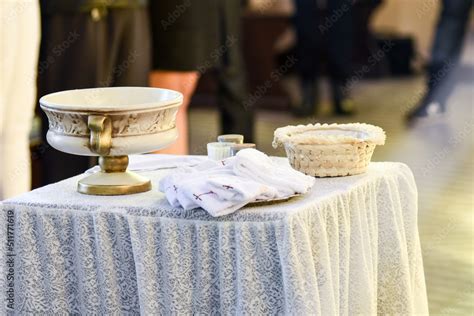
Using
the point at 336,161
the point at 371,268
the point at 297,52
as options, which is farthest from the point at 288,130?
the point at 297,52

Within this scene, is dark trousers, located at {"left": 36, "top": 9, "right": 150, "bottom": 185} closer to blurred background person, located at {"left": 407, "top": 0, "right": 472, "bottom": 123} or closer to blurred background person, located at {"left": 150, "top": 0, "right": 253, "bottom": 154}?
blurred background person, located at {"left": 150, "top": 0, "right": 253, "bottom": 154}

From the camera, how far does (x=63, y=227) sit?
2441mm

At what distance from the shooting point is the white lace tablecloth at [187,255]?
2270mm

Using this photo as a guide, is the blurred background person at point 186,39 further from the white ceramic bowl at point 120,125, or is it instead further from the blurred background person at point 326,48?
the blurred background person at point 326,48

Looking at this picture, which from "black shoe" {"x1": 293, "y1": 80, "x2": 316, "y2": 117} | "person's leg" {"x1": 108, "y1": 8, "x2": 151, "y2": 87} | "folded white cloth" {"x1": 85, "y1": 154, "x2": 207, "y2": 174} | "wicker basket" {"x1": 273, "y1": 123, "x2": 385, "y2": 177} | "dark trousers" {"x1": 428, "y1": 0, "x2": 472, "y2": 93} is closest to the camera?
"wicker basket" {"x1": 273, "y1": 123, "x2": 385, "y2": 177}

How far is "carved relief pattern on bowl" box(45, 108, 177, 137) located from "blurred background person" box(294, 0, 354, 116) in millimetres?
4976

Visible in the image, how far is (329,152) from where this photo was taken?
2.56 meters

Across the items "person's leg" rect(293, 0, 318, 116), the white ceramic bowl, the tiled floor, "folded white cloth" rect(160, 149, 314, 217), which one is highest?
the white ceramic bowl

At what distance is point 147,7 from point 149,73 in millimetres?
282

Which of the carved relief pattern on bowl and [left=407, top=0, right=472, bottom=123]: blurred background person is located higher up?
the carved relief pattern on bowl

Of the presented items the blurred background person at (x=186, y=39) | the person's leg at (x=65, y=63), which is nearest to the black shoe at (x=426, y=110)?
the blurred background person at (x=186, y=39)

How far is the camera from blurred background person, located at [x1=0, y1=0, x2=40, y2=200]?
12.1 ft

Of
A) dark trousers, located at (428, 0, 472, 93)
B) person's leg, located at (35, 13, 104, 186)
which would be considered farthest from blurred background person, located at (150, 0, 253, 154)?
dark trousers, located at (428, 0, 472, 93)

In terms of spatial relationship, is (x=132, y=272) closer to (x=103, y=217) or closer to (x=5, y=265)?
(x=103, y=217)
